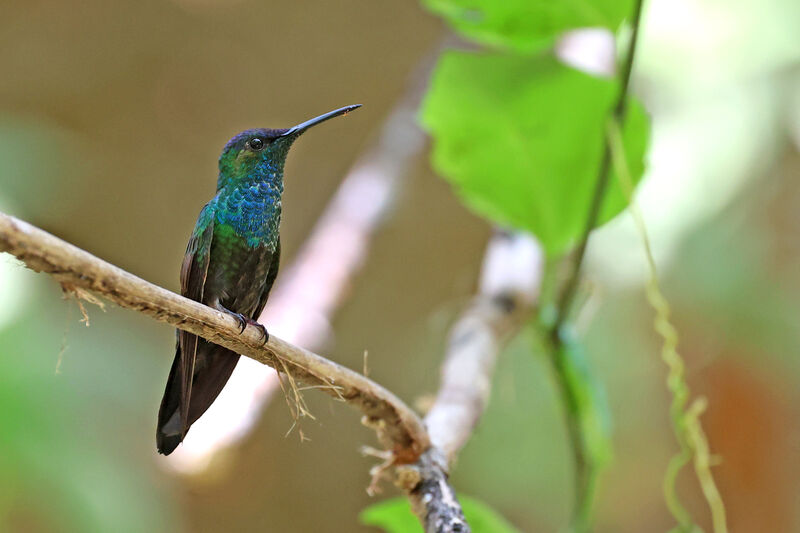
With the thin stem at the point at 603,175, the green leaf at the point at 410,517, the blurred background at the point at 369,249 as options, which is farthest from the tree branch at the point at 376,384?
the blurred background at the point at 369,249

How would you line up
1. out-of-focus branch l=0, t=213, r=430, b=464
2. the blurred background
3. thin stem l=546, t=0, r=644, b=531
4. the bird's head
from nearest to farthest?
out-of-focus branch l=0, t=213, r=430, b=464, the bird's head, thin stem l=546, t=0, r=644, b=531, the blurred background

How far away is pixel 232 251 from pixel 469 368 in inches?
28.6

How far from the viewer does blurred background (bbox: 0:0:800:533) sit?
337 cm

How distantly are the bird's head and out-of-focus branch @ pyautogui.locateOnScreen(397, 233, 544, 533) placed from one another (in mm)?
510

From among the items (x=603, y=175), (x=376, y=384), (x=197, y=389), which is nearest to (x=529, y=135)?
(x=603, y=175)

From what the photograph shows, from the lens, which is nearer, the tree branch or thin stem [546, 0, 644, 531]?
the tree branch

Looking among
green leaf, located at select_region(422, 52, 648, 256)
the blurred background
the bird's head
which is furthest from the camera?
the blurred background

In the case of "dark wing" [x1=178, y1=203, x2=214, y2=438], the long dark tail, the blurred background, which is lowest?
the blurred background

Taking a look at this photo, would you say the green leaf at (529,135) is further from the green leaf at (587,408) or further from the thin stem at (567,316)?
the green leaf at (587,408)

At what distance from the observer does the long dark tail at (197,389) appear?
3.39 ft

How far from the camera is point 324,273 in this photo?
275 centimetres

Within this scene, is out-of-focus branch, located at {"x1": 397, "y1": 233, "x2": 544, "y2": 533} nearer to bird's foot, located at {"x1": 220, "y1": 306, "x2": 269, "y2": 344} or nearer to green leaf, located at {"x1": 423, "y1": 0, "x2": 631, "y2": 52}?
bird's foot, located at {"x1": 220, "y1": 306, "x2": 269, "y2": 344}

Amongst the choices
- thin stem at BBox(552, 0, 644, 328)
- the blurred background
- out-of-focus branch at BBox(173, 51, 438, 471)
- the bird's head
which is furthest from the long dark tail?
the blurred background

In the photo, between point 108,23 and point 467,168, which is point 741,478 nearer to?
point 467,168
